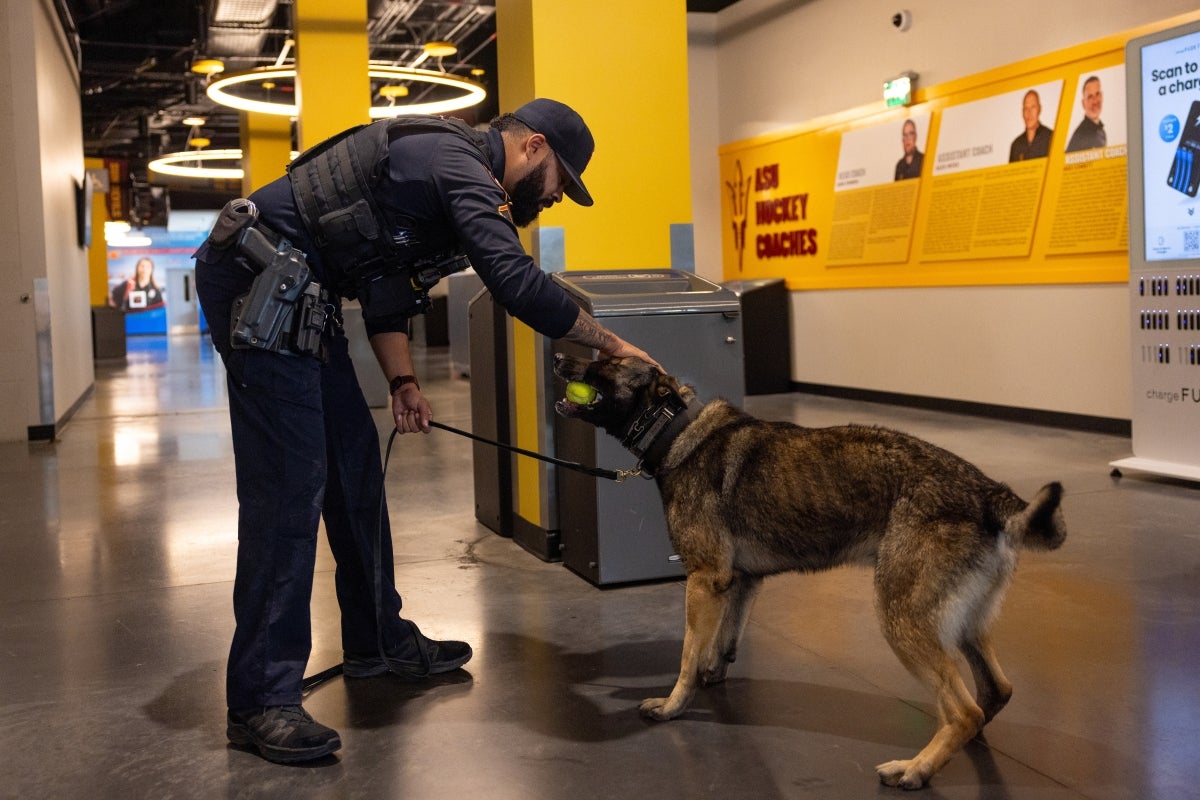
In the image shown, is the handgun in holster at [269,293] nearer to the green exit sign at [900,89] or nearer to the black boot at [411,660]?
the black boot at [411,660]

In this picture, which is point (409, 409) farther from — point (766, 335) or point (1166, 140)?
point (766, 335)

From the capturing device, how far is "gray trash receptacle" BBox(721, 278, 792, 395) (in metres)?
10.9

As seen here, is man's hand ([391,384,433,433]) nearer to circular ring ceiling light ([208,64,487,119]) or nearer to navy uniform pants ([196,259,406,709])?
navy uniform pants ([196,259,406,709])

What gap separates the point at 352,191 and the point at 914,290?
24.8 feet

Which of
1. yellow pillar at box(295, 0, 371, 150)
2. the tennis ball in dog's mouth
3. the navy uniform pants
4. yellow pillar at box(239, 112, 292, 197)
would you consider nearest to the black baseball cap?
the tennis ball in dog's mouth

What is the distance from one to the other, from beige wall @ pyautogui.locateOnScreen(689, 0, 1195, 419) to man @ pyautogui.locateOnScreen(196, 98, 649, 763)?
233 inches

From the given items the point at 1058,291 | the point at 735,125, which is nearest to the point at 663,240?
the point at 1058,291

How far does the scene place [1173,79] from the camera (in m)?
5.50

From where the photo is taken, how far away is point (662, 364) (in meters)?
3.96

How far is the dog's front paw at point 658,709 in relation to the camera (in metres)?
2.70

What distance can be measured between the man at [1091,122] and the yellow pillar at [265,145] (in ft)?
37.2

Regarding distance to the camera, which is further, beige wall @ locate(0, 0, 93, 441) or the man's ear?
beige wall @ locate(0, 0, 93, 441)

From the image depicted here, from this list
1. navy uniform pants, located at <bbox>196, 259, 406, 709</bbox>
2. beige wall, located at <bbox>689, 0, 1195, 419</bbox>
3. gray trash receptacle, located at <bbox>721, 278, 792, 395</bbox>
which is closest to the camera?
navy uniform pants, located at <bbox>196, 259, 406, 709</bbox>

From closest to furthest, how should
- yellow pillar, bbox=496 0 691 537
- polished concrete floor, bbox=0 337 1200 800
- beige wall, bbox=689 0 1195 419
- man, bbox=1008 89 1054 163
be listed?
polished concrete floor, bbox=0 337 1200 800 < yellow pillar, bbox=496 0 691 537 < beige wall, bbox=689 0 1195 419 < man, bbox=1008 89 1054 163
